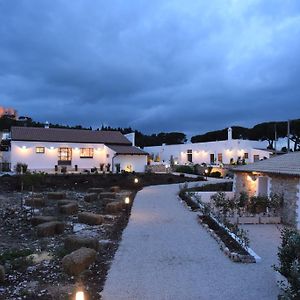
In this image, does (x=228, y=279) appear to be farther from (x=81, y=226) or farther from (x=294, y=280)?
(x=81, y=226)

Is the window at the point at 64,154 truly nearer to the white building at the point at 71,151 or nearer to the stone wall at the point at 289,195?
the white building at the point at 71,151

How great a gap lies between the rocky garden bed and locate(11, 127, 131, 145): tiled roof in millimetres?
21755

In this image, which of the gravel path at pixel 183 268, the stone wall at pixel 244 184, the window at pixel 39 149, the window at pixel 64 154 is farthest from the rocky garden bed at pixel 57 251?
the window at pixel 64 154

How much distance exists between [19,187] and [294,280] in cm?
2331

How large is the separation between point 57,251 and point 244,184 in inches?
495

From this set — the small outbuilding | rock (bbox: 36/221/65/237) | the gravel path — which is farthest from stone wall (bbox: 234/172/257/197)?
rock (bbox: 36/221/65/237)

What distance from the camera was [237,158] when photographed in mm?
48594

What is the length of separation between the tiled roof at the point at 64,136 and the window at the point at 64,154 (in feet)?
3.08

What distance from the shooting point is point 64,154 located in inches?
1516

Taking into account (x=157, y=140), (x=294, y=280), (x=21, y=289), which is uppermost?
(x=157, y=140)

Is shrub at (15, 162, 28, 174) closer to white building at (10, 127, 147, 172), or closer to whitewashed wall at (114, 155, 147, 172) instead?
white building at (10, 127, 147, 172)

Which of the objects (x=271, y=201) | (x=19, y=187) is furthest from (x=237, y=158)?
(x=271, y=201)

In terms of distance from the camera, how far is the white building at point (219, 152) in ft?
161

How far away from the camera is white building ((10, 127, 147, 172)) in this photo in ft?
120
